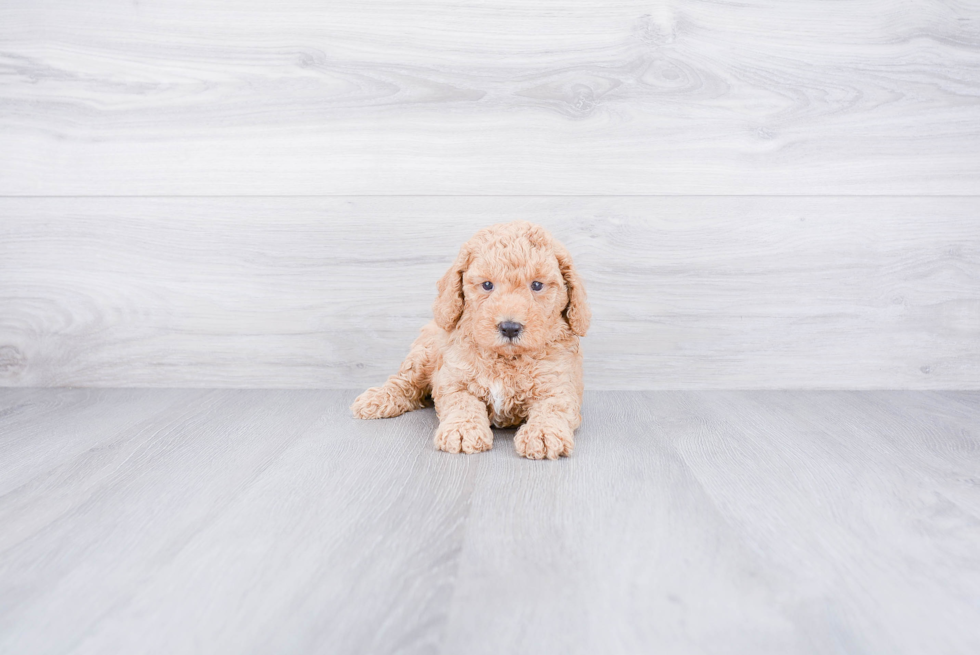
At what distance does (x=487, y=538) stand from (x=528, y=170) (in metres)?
1.05

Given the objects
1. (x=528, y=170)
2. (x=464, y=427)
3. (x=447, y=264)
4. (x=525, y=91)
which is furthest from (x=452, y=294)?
(x=525, y=91)

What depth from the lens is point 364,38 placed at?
1.63 metres

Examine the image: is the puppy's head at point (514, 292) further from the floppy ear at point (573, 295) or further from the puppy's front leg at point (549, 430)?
the puppy's front leg at point (549, 430)

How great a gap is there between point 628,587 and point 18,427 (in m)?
1.31

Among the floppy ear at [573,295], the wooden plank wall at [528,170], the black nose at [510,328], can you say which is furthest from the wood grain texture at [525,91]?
the black nose at [510,328]

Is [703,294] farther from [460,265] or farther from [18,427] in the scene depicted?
[18,427]

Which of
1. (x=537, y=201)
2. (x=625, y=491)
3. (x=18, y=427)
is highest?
(x=537, y=201)

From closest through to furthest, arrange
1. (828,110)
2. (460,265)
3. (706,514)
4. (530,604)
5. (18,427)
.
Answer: (530,604)
(706,514)
(460,265)
(18,427)
(828,110)

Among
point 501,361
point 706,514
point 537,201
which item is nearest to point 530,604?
point 706,514

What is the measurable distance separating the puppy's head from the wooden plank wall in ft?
1.37

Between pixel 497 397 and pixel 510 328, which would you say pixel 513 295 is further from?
pixel 497 397

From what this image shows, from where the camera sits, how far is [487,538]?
32.6 inches

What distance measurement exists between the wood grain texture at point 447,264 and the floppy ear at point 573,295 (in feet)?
1.35

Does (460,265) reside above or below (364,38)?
below
